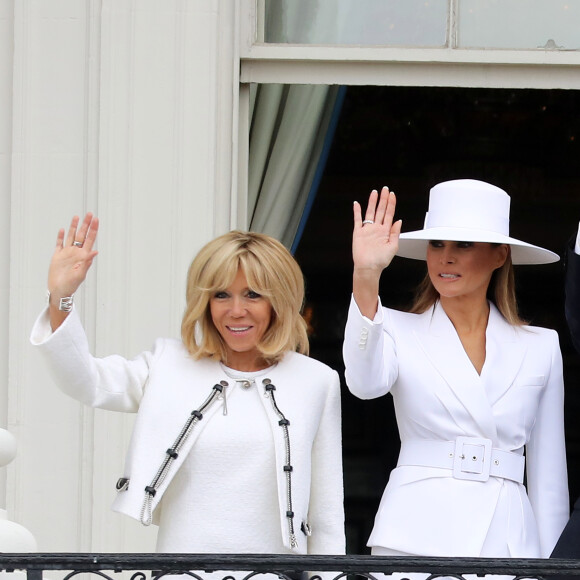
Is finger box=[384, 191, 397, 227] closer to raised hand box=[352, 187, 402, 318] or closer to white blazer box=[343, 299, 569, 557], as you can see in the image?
raised hand box=[352, 187, 402, 318]

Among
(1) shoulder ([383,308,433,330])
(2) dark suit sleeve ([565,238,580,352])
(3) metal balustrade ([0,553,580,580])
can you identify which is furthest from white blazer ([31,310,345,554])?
(2) dark suit sleeve ([565,238,580,352])

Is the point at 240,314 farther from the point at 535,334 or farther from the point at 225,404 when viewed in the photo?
the point at 535,334

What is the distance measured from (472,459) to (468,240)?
1.79 ft

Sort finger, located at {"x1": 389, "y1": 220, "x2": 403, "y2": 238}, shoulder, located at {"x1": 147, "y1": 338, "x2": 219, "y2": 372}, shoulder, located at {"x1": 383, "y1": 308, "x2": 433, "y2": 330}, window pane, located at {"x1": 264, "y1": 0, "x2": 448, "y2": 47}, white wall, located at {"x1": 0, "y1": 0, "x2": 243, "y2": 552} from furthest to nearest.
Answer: window pane, located at {"x1": 264, "y1": 0, "x2": 448, "y2": 47}, white wall, located at {"x1": 0, "y1": 0, "x2": 243, "y2": 552}, shoulder, located at {"x1": 383, "y1": 308, "x2": 433, "y2": 330}, shoulder, located at {"x1": 147, "y1": 338, "x2": 219, "y2": 372}, finger, located at {"x1": 389, "y1": 220, "x2": 403, "y2": 238}

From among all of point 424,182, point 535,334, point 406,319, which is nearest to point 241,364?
point 406,319

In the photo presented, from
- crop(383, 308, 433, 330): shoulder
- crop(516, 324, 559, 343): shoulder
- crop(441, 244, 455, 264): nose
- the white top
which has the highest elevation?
crop(441, 244, 455, 264): nose

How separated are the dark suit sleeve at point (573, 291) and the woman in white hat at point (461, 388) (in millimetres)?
187

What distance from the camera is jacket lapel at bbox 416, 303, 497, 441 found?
331cm

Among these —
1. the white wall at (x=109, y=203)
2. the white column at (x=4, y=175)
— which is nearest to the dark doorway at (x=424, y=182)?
the white wall at (x=109, y=203)

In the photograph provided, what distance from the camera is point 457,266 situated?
3412mm

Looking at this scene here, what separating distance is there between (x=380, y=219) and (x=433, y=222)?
0.29 metres

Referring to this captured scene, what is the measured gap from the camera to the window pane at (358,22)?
432 centimetres

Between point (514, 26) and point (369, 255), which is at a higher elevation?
point (514, 26)

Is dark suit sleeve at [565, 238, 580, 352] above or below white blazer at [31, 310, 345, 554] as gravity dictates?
above
